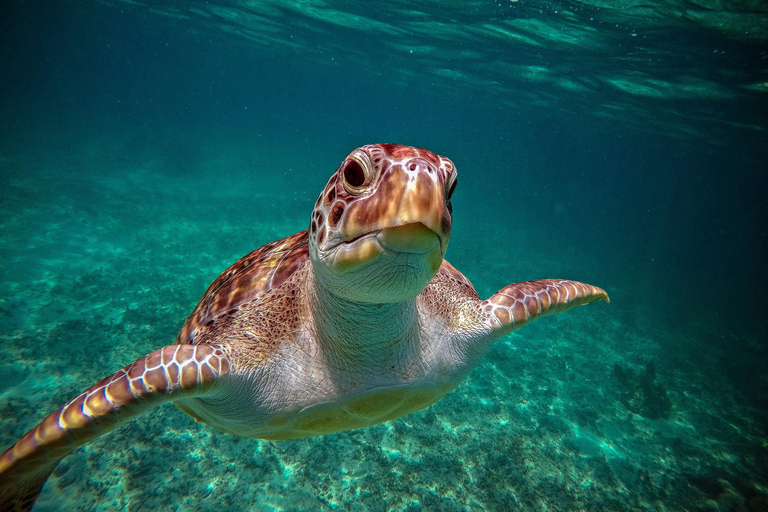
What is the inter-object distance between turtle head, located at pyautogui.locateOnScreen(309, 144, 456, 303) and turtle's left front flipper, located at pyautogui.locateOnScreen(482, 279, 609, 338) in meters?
1.36

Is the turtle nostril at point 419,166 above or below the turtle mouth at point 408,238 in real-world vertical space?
above

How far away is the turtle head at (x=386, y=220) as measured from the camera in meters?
1.25

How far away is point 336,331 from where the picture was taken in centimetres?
214

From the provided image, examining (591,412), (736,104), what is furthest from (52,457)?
(736,104)

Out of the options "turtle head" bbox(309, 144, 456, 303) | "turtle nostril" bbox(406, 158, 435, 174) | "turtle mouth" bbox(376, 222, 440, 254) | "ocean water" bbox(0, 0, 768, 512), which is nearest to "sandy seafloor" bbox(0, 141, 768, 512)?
"ocean water" bbox(0, 0, 768, 512)

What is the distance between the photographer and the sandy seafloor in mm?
4305

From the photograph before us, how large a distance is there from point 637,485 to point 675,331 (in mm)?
9851

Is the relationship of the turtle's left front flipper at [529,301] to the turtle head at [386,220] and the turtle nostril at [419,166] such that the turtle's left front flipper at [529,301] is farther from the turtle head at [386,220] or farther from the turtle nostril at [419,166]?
the turtle nostril at [419,166]

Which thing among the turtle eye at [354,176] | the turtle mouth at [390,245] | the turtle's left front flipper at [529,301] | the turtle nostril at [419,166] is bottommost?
the turtle's left front flipper at [529,301]

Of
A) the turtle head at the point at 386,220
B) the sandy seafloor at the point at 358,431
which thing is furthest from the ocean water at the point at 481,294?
the turtle head at the point at 386,220

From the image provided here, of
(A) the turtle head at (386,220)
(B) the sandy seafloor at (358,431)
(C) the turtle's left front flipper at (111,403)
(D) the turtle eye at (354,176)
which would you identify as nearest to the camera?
(A) the turtle head at (386,220)

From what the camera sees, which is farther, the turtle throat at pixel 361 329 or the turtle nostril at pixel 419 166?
the turtle throat at pixel 361 329

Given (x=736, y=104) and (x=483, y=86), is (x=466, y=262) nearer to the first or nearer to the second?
(x=736, y=104)

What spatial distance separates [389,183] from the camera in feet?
4.15
